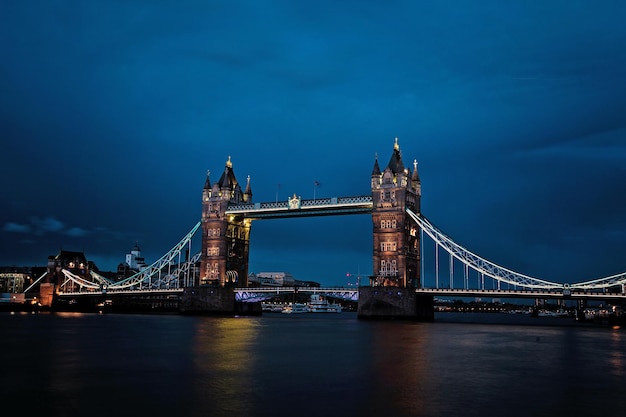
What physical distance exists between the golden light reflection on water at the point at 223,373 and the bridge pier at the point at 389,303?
39.5m

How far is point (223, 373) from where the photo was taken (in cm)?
2542

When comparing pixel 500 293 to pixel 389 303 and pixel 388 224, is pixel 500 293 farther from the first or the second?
pixel 388 224

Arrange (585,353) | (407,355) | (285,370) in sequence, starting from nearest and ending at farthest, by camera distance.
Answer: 1. (285,370)
2. (407,355)
3. (585,353)

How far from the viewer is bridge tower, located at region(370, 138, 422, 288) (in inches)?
3287

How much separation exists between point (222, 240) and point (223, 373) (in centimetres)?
7639

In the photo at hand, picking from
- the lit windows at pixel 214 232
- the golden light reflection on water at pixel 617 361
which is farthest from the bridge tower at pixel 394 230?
the golden light reflection on water at pixel 617 361

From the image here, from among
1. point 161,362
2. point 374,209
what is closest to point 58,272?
point 374,209

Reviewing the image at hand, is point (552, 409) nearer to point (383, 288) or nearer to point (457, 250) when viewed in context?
point (383, 288)

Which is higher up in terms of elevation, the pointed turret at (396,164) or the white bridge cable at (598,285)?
the pointed turret at (396,164)

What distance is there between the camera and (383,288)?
81.2 m

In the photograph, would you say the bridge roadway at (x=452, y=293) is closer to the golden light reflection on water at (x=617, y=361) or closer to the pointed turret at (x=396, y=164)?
the pointed turret at (x=396, y=164)

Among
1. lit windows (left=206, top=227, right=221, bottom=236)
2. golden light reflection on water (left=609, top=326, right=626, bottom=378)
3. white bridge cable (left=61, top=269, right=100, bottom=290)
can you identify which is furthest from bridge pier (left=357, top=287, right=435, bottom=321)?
white bridge cable (left=61, top=269, right=100, bottom=290)

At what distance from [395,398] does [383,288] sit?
61.7 metres

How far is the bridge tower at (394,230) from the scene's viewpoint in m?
83.5
